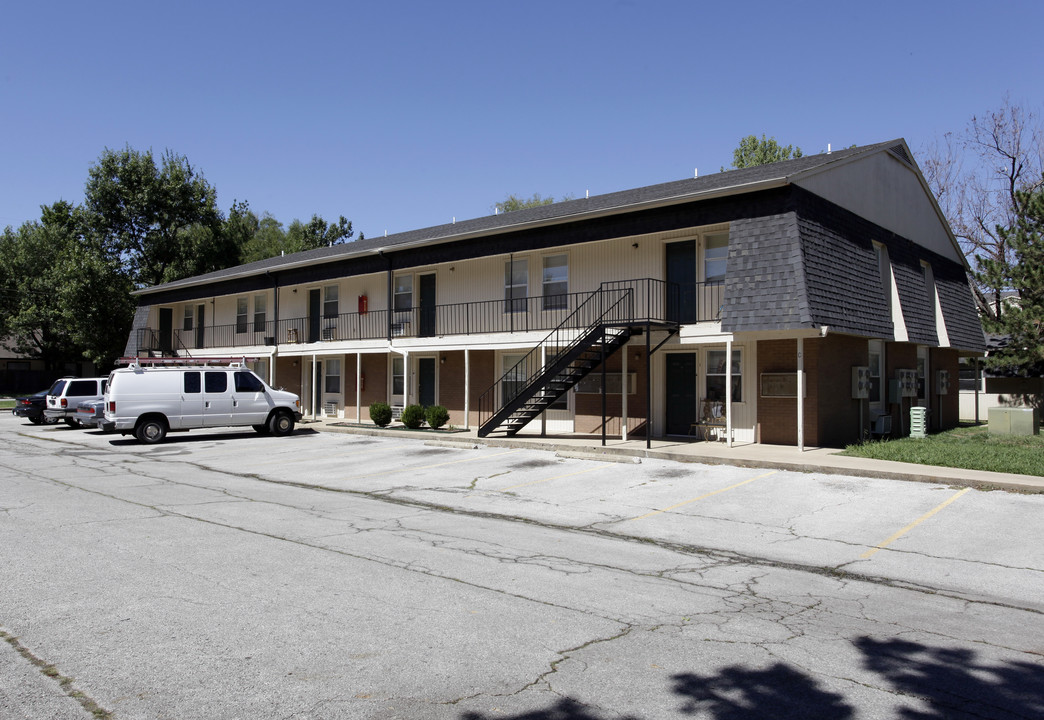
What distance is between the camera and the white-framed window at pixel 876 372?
1919 centimetres

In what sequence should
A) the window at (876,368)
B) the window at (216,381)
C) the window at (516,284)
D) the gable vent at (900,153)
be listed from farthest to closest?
the window at (516,284)
the gable vent at (900,153)
the window at (216,381)
the window at (876,368)

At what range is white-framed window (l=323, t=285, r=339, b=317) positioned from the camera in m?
27.5

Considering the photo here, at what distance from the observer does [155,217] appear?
4450 cm

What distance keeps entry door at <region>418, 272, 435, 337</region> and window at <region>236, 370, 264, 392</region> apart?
5.30m

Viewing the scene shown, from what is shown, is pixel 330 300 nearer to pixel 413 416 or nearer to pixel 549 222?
pixel 413 416

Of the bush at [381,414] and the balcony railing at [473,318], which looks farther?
the bush at [381,414]

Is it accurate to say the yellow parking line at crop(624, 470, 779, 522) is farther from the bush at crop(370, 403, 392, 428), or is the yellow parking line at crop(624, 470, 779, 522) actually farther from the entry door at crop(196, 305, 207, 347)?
the entry door at crop(196, 305, 207, 347)

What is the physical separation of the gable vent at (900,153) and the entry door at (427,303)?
543 inches

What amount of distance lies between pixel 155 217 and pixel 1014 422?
44.2 meters

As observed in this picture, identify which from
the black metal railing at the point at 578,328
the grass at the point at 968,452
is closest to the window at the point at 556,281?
the black metal railing at the point at 578,328

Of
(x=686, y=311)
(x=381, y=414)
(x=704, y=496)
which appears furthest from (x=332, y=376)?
(x=704, y=496)

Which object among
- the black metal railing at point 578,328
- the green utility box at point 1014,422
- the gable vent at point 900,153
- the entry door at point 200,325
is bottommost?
the green utility box at point 1014,422

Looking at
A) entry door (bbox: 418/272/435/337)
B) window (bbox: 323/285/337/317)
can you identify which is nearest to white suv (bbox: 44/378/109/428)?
window (bbox: 323/285/337/317)

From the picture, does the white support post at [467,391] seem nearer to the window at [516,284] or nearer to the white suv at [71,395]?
the window at [516,284]
